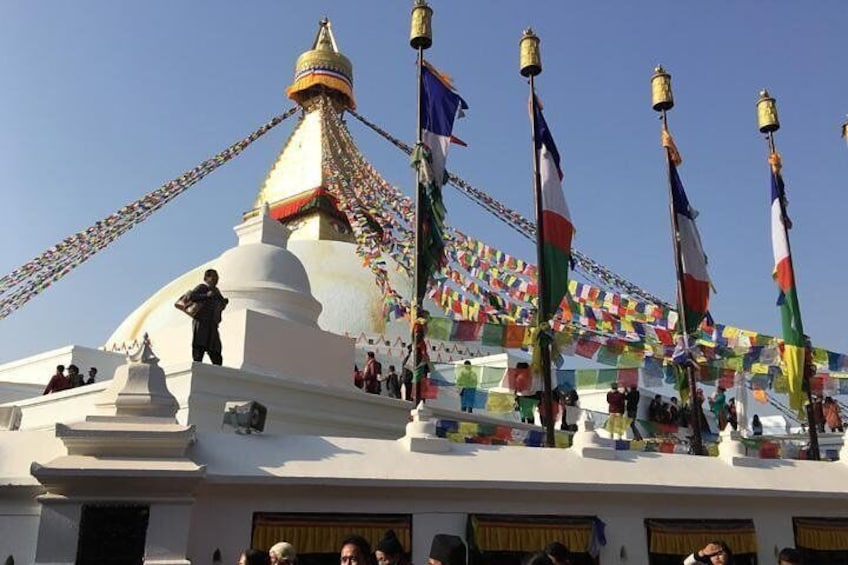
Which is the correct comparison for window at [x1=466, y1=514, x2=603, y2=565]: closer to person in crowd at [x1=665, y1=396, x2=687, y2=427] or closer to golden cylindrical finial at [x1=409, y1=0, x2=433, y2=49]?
golden cylindrical finial at [x1=409, y1=0, x2=433, y2=49]

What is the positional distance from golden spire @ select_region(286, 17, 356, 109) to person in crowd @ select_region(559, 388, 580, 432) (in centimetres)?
1856

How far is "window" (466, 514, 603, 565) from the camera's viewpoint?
7258 mm

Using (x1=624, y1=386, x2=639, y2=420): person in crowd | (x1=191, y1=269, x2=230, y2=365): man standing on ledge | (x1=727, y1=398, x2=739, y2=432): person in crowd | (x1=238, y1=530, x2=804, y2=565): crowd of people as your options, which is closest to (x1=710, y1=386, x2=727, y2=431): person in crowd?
(x1=727, y1=398, x2=739, y2=432): person in crowd

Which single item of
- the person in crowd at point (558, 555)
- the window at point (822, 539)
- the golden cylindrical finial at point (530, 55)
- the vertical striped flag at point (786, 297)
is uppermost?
the golden cylindrical finial at point (530, 55)

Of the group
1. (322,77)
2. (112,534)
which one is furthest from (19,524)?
(322,77)

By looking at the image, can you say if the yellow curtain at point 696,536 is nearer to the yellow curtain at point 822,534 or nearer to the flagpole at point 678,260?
the yellow curtain at point 822,534

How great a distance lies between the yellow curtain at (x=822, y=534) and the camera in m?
9.05

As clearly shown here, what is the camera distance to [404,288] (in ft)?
71.7

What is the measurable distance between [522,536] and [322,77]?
81.5 feet

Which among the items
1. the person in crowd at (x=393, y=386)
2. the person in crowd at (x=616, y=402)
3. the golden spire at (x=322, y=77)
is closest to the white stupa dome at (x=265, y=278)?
the person in crowd at (x=393, y=386)

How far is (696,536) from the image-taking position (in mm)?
8242

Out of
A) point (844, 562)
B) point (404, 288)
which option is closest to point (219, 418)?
point (844, 562)

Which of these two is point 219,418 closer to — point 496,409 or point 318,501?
Result: point 318,501

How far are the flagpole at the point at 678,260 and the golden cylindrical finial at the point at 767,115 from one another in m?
2.23
